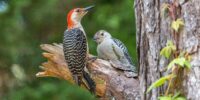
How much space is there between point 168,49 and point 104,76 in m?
1.19

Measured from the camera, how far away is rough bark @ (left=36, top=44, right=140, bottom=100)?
538 centimetres

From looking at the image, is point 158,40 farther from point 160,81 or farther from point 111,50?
point 111,50

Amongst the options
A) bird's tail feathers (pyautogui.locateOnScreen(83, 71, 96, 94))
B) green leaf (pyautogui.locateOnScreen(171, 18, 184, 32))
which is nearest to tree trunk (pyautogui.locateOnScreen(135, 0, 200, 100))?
green leaf (pyautogui.locateOnScreen(171, 18, 184, 32))

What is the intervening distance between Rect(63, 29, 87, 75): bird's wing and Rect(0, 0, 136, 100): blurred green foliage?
9.68 feet

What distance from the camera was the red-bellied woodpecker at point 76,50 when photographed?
6266mm

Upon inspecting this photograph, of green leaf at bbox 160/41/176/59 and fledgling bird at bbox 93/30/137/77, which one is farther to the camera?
fledgling bird at bbox 93/30/137/77

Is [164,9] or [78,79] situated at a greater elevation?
[164,9]

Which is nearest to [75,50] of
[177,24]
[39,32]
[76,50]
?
[76,50]

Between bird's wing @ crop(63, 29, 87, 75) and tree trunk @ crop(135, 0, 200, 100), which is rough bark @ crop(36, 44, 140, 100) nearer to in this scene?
bird's wing @ crop(63, 29, 87, 75)

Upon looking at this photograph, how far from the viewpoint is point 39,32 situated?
10781mm

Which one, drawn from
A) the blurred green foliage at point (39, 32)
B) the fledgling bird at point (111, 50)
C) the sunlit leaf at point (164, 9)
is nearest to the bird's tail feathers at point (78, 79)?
the fledgling bird at point (111, 50)

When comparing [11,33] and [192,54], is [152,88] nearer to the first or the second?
[192,54]

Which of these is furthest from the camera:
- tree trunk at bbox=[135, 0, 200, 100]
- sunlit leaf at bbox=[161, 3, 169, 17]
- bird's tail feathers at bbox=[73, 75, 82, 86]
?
bird's tail feathers at bbox=[73, 75, 82, 86]

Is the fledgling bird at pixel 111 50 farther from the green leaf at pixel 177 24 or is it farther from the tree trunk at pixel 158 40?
the green leaf at pixel 177 24
